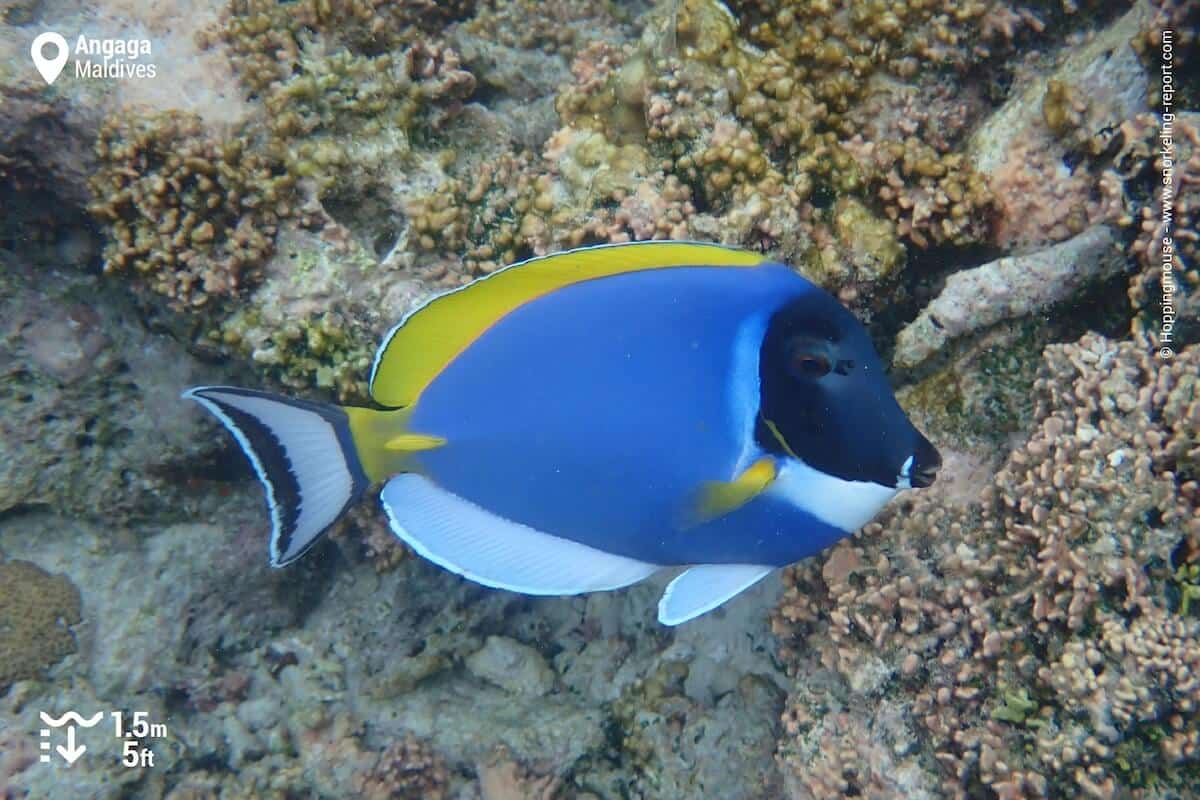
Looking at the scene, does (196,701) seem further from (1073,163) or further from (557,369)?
(1073,163)

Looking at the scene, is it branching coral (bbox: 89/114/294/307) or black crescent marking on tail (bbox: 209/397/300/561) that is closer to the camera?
black crescent marking on tail (bbox: 209/397/300/561)

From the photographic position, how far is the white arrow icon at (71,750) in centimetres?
338

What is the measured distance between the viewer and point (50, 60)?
3.09m

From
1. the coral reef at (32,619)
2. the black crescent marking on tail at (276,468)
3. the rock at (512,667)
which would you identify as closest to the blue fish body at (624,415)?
the black crescent marking on tail at (276,468)

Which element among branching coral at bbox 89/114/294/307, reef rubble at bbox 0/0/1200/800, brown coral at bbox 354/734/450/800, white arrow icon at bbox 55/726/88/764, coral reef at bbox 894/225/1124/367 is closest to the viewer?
reef rubble at bbox 0/0/1200/800

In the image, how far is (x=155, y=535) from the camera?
12.8 ft

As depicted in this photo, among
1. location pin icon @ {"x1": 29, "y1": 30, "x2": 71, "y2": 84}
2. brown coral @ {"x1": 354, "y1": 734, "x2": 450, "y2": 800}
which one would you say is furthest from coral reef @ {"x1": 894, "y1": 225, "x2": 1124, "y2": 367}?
location pin icon @ {"x1": 29, "y1": 30, "x2": 71, "y2": 84}

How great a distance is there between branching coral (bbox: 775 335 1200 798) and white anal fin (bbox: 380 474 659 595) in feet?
3.94

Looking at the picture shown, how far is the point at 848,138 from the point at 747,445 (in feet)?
6.20

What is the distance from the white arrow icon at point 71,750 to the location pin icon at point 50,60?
9.53 ft

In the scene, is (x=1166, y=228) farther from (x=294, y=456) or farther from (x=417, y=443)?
(x=294, y=456)

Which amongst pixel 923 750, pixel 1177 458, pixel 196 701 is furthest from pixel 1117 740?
pixel 196 701

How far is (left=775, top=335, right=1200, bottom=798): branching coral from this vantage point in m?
2.11

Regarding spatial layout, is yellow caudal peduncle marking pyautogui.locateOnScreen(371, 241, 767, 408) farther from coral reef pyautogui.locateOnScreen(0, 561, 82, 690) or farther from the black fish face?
coral reef pyautogui.locateOnScreen(0, 561, 82, 690)
